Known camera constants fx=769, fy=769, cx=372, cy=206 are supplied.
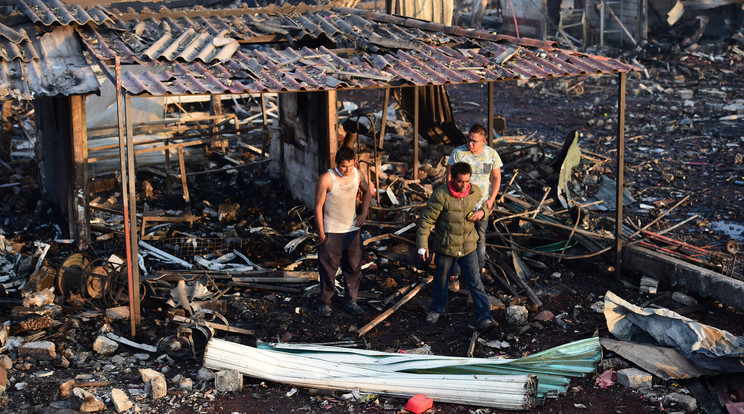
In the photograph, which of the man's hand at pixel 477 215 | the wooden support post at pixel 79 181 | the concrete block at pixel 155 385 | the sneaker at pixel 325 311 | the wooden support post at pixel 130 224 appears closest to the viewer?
the concrete block at pixel 155 385

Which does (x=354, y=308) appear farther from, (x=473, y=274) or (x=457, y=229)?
(x=457, y=229)

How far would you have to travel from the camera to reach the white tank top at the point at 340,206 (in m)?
8.22

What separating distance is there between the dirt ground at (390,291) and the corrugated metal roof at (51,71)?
2.43 meters

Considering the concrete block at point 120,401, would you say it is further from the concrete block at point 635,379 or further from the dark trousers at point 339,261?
the concrete block at point 635,379

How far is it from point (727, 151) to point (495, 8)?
62.8 feet

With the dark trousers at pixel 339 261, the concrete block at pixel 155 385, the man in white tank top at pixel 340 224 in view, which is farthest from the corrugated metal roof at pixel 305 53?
the concrete block at pixel 155 385

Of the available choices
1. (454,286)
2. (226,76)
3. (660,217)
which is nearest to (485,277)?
(454,286)

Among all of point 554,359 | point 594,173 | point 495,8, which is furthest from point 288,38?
point 495,8

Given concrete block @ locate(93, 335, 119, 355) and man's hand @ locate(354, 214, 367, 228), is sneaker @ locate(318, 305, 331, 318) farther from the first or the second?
concrete block @ locate(93, 335, 119, 355)

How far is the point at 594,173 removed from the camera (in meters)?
14.0

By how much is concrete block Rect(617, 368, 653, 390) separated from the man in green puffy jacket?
1.53 meters

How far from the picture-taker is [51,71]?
8797 millimetres

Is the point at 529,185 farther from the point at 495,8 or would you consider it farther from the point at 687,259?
the point at 495,8

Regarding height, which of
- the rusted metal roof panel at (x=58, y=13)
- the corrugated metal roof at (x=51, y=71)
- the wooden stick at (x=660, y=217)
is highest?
the rusted metal roof panel at (x=58, y=13)
